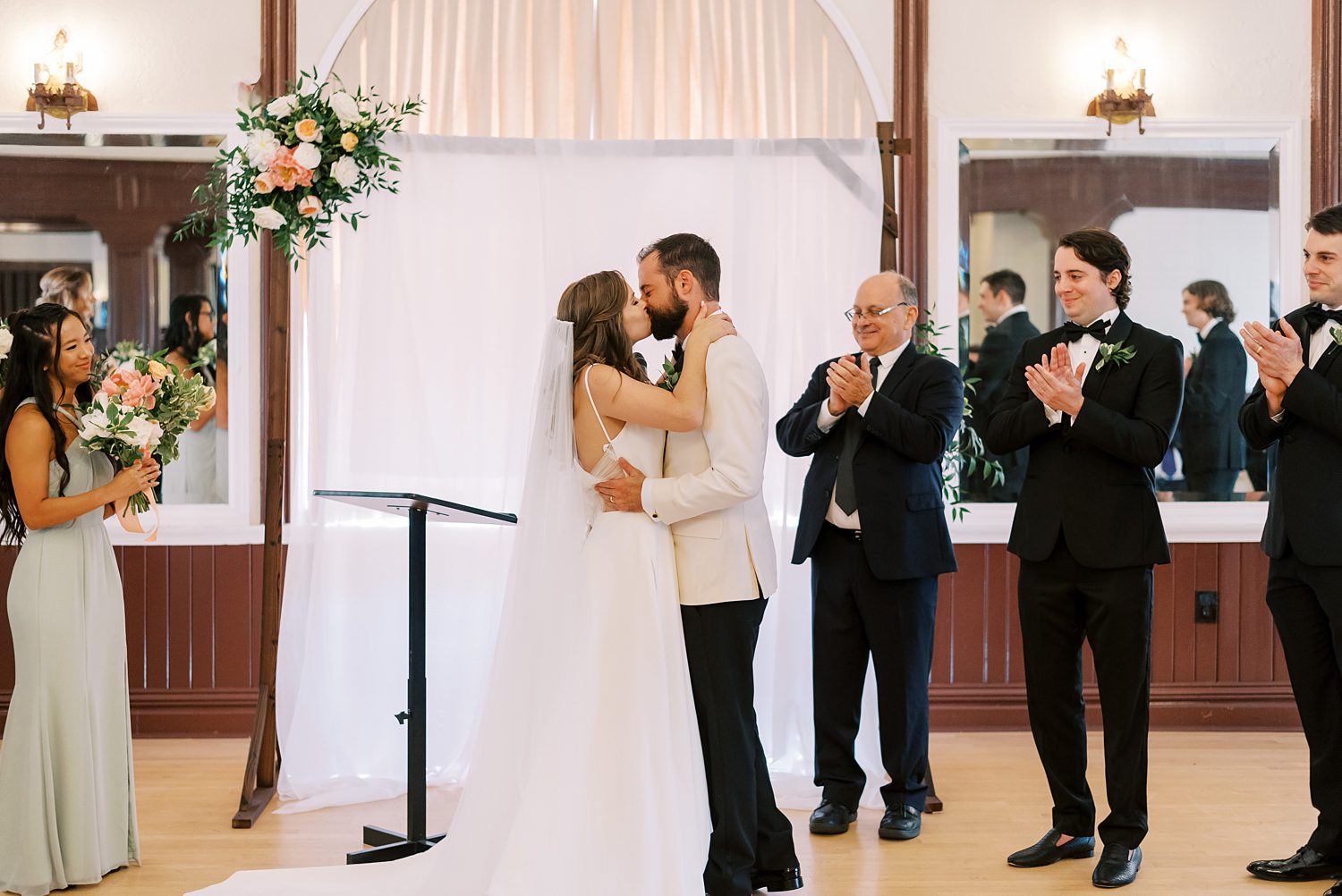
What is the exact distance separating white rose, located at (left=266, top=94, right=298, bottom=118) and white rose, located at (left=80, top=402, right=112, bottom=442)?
1.15m

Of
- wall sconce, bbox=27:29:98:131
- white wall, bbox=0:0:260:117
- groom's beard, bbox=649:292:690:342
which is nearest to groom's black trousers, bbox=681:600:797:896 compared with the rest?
groom's beard, bbox=649:292:690:342

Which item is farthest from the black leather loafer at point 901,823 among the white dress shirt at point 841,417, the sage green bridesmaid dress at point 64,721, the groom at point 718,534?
the sage green bridesmaid dress at point 64,721

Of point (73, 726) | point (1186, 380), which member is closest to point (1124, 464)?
point (1186, 380)

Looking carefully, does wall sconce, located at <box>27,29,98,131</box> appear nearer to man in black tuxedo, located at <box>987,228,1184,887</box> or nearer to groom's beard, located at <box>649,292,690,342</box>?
groom's beard, located at <box>649,292,690,342</box>

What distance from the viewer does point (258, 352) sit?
5.27 m

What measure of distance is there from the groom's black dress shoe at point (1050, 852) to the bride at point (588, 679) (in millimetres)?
1123

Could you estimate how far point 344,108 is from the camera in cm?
389

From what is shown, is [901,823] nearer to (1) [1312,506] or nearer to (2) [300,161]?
(1) [1312,506]

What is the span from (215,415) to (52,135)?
55.4 inches

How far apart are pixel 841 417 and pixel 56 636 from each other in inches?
98.8

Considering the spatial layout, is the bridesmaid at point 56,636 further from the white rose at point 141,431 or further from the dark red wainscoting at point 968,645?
the dark red wainscoting at point 968,645

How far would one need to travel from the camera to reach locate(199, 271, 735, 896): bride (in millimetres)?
3002

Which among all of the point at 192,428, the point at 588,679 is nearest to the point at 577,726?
the point at 588,679

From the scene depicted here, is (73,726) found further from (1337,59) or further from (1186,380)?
(1337,59)
